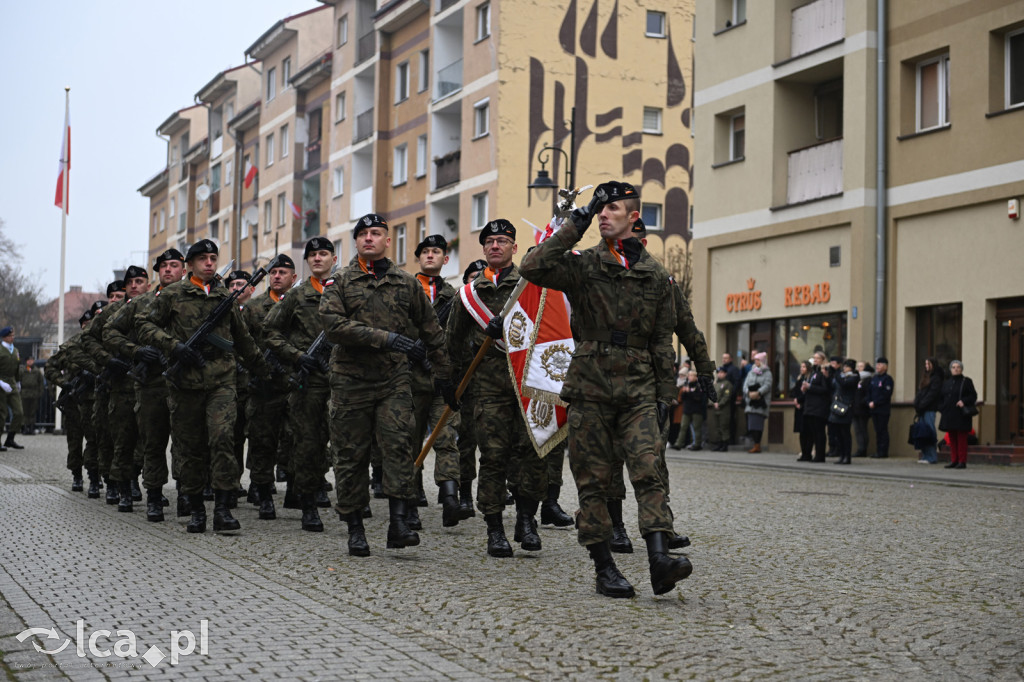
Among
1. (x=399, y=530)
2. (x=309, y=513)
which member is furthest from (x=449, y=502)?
(x=399, y=530)

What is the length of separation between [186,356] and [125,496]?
95.4 inches

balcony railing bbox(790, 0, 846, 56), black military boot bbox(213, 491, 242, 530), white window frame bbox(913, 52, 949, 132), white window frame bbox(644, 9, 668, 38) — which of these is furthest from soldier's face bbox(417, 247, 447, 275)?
white window frame bbox(644, 9, 668, 38)

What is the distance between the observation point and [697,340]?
357 inches

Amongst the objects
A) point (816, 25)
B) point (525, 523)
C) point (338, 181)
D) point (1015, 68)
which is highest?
point (338, 181)

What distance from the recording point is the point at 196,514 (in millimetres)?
10523

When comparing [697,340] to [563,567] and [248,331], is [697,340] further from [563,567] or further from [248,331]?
[248,331]

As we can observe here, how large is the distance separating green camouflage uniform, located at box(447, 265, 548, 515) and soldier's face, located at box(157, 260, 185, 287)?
11.0 ft

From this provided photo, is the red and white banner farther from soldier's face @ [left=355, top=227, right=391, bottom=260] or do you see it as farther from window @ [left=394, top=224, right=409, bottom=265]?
window @ [left=394, top=224, right=409, bottom=265]

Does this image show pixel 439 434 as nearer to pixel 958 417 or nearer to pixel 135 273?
pixel 135 273

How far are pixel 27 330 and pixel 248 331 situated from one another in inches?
3310

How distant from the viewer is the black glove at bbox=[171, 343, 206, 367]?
10.4m

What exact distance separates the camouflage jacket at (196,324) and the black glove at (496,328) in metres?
2.44

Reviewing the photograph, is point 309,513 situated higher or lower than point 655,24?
lower

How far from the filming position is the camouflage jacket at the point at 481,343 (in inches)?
375
